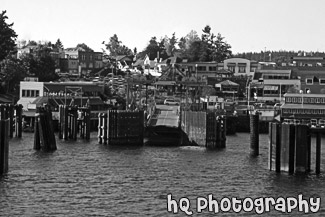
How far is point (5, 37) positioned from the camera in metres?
139

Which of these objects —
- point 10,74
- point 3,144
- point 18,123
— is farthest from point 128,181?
point 10,74

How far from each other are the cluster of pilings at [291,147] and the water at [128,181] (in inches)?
32.6

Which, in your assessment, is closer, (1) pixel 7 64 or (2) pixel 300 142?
(2) pixel 300 142

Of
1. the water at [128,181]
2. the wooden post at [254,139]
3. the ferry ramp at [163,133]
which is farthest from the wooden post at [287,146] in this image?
the ferry ramp at [163,133]

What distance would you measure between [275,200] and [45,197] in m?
13.7

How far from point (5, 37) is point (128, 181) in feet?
285

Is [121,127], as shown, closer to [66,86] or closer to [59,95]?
[59,95]

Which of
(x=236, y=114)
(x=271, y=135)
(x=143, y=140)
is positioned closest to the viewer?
(x=271, y=135)

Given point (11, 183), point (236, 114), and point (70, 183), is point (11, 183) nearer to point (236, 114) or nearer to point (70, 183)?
point (70, 183)

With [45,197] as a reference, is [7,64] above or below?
above

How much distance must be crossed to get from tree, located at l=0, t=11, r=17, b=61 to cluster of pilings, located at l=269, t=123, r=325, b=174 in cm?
8576

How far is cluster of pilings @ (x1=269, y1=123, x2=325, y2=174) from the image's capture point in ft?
187

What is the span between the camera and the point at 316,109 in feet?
382

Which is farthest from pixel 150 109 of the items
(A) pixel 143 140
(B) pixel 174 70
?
(B) pixel 174 70
